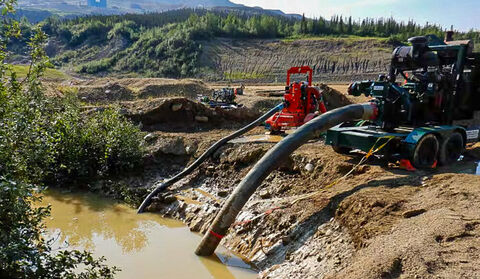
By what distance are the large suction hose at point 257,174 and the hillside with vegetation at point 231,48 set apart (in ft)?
110

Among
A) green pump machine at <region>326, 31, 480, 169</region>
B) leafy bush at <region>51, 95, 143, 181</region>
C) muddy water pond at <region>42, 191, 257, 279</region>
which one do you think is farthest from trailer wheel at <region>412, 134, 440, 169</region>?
leafy bush at <region>51, 95, 143, 181</region>

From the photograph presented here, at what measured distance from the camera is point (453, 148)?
842 cm

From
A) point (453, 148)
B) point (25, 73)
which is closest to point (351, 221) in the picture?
point (453, 148)

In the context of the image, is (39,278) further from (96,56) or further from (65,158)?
(96,56)

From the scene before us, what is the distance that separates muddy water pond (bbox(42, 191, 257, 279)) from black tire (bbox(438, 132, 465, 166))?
4.63m

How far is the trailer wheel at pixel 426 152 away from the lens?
7.61 metres

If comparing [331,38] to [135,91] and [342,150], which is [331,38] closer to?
[135,91]

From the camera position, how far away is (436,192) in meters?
6.23

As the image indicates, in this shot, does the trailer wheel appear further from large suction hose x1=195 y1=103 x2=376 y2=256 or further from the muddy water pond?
the muddy water pond

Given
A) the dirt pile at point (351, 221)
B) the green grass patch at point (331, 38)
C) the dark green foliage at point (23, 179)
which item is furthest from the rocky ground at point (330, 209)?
the green grass patch at point (331, 38)

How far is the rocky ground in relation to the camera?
4844 millimetres

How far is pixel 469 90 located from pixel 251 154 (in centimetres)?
515

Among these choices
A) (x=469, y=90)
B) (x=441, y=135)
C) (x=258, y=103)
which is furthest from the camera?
(x=258, y=103)

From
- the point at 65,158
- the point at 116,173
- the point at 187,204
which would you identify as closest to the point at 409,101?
the point at 187,204
